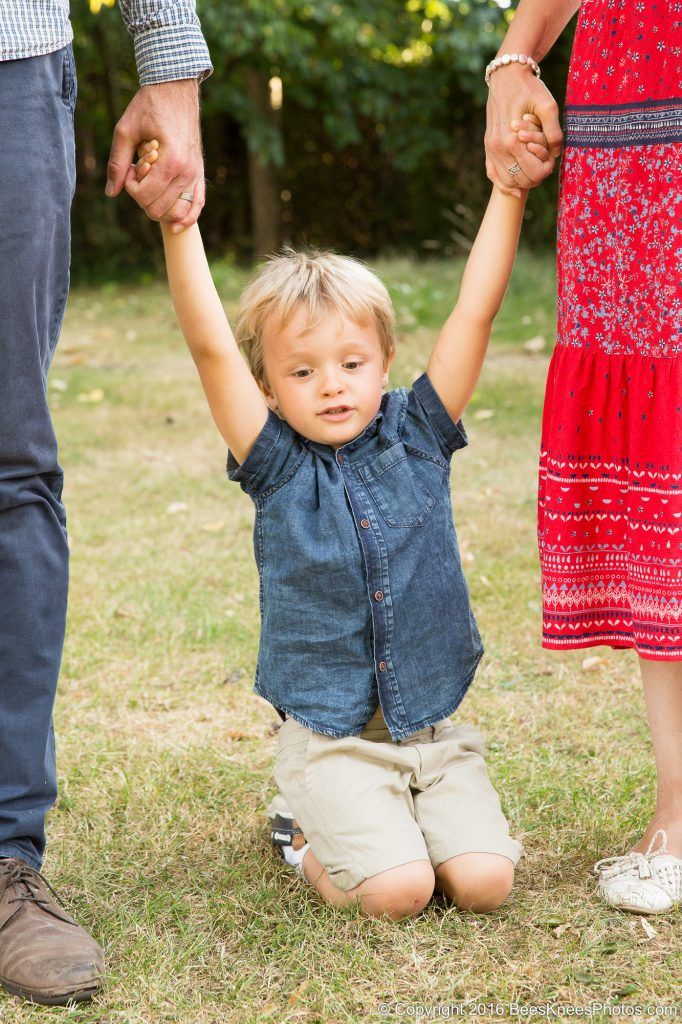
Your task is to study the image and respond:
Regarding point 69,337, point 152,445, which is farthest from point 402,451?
point 69,337

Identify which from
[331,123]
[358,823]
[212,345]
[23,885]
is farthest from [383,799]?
[331,123]

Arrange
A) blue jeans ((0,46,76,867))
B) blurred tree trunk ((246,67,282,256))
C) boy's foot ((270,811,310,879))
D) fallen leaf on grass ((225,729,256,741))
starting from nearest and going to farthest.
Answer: blue jeans ((0,46,76,867)) < boy's foot ((270,811,310,879)) < fallen leaf on grass ((225,729,256,741)) < blurred tree trunk ((246,67,282,256))

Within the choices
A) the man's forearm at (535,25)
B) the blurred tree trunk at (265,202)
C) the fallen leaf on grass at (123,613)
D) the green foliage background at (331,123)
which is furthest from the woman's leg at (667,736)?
the blurred tree trunk at (265,202)

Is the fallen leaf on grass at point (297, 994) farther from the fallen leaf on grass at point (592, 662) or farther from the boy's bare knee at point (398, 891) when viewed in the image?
the fallen leaf on grass at point (592, 662)

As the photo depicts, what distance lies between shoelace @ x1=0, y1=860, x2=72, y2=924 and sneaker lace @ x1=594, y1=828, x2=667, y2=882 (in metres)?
0.97

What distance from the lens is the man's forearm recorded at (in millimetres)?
2158

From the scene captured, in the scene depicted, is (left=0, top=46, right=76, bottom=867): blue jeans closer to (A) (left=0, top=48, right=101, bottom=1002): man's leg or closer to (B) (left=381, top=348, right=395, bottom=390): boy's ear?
(A) (left=0, top=48, right=101, bottom=1002): man's leg

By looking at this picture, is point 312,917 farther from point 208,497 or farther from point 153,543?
point 208,497

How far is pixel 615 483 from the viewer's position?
210 cm

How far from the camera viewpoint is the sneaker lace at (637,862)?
2080 mm

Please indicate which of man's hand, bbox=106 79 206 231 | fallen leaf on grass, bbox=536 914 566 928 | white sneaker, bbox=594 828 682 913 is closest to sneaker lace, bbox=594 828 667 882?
white sneaker, bbox=594 828 682 913

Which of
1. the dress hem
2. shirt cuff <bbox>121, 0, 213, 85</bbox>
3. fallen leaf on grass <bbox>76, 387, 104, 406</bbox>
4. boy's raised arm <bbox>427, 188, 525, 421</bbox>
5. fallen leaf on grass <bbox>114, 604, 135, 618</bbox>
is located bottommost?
fallen leaf on grass <bbox>76, 387, 104, 406</bbox>

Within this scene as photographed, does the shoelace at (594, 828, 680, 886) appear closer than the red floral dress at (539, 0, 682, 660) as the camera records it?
No

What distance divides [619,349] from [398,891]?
1.03m
